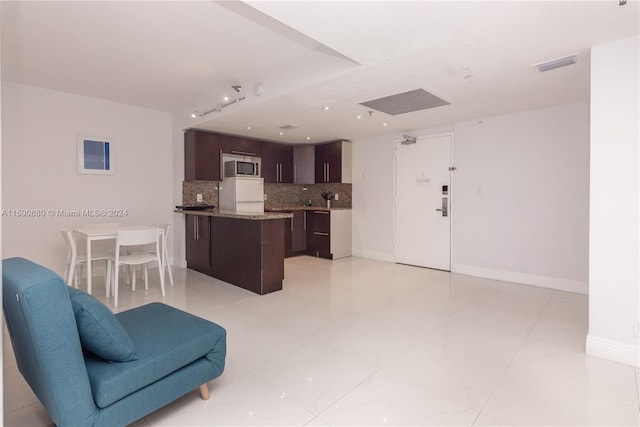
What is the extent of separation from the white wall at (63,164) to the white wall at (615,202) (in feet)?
17.6

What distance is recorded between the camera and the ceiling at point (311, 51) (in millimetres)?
2105

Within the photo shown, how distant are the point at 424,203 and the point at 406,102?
205 centimetres

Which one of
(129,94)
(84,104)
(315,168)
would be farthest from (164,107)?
(315,168)

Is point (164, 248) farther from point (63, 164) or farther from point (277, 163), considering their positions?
point (277, 163)

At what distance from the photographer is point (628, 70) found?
2316 mm

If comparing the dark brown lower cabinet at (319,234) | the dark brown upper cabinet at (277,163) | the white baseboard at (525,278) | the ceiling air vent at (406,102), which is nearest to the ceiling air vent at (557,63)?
the ceiling air vent at (406,102)

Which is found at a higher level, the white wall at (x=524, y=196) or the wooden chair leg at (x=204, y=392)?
the white wall at (x=524, y=196)

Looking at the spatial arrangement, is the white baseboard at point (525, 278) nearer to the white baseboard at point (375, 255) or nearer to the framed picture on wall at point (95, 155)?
the white baseboard at point (375, 255)

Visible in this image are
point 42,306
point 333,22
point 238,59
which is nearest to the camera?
point 42,306

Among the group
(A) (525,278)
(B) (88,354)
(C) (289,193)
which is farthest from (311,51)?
(C) (289,193)

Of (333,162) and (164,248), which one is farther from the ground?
(333,162)

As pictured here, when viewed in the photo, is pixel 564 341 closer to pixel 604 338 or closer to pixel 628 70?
pixel 604 338

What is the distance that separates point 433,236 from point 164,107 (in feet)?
15.0

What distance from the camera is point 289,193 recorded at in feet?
23.4
